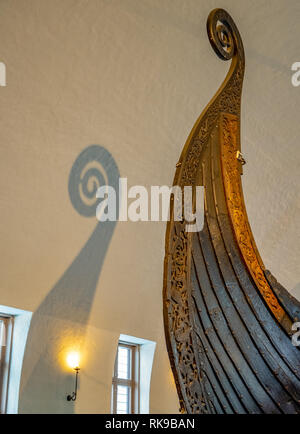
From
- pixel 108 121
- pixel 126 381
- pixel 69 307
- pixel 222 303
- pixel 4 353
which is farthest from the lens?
pixel 126 381

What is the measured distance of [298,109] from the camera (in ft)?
24.4

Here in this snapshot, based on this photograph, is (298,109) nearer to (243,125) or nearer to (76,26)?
(243,125)

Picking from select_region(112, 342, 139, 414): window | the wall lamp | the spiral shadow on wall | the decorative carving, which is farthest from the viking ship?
select_region(112, 342, 139, 414): window

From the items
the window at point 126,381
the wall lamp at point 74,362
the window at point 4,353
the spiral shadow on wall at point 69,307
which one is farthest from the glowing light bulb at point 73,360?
the window at point 126,381

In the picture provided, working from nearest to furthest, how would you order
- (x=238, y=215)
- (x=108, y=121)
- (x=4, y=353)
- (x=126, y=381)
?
1. (x=238, y=215)
2. (x=108, y=121)
3. (x=4, y=353)
4. (x=126, y=381)

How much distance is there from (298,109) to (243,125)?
0.86 meters

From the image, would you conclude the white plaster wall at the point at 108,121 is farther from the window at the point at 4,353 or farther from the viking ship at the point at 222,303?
the viking ship at the point at 222,303

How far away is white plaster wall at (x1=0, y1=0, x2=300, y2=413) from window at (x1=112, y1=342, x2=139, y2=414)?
29 centimetres

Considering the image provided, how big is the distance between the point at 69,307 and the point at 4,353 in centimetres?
88

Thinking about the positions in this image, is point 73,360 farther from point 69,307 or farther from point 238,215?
point 238,215

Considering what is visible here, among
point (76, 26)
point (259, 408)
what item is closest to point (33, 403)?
point (259, 408)

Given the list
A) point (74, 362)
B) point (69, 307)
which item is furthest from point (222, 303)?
point (74, 362)

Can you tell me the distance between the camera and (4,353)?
19.8 ft

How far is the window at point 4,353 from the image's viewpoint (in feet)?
19.3
